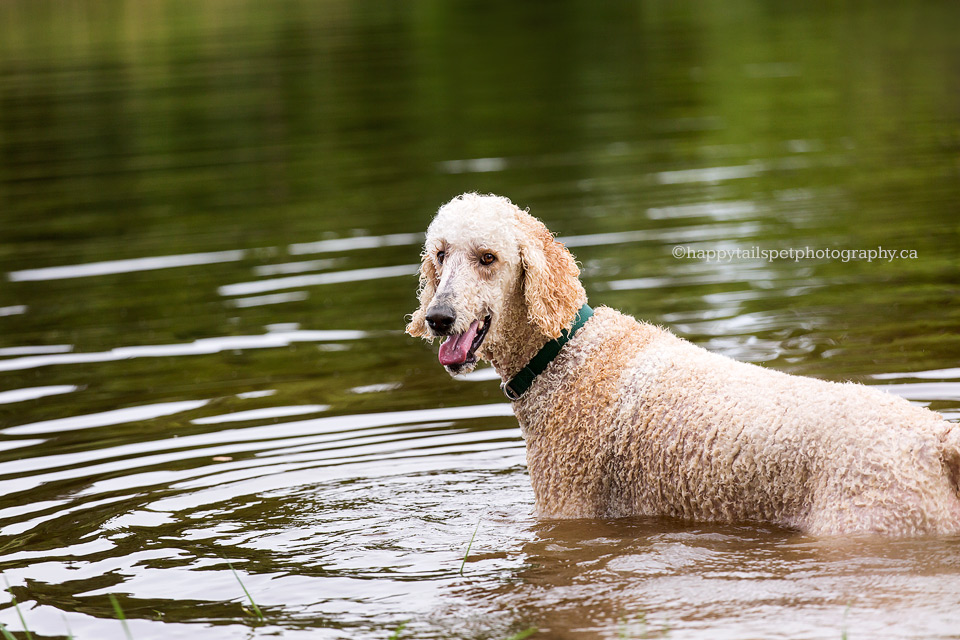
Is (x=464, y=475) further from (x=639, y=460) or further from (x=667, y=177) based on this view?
(x=667, y=177)

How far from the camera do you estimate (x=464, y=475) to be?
782cm

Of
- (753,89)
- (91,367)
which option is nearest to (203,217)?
(91,367)

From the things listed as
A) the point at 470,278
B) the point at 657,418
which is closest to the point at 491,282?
the point at 470,278

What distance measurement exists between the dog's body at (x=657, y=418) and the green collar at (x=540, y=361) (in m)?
0.04

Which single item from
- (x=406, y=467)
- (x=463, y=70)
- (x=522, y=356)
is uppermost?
(x=463, y=70)

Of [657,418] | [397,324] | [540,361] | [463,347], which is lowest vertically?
[397,324]

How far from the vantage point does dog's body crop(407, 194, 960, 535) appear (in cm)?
543

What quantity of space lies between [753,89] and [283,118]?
10.3 meters

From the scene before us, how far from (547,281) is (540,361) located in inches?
19.9

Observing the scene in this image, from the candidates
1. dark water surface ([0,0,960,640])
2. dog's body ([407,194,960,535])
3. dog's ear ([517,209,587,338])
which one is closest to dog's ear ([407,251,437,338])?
dog's body ([407,194,960,535])

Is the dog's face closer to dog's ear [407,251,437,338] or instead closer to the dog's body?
the dog's body

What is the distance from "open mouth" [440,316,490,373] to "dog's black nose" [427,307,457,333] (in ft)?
0.36

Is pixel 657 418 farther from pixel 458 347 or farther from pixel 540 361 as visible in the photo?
pixel 458 347

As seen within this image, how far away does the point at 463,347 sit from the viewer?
21.1 ft
